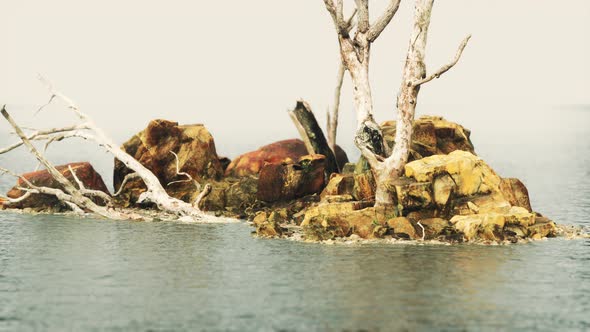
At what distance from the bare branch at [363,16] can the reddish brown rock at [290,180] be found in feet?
19.7

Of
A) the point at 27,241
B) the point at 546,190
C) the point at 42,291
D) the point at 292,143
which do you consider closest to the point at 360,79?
the point at 292,143

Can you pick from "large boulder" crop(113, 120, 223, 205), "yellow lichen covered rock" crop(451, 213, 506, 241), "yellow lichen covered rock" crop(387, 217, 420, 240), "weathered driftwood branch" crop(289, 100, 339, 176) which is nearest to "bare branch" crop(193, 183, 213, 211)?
"large boulder" crop(113, 120, 223, 205)

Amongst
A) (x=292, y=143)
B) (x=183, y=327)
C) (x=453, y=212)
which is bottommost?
(x=183, y=327)

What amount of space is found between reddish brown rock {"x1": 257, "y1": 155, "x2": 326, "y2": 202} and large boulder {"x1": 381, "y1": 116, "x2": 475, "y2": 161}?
344 cm

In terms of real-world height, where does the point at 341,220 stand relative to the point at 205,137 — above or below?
below

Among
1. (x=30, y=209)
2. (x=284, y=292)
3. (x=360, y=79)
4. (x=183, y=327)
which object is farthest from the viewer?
(x=30, y=209)

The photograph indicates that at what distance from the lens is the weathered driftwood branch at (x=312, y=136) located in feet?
142

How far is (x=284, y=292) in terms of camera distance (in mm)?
24297

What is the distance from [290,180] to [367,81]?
5333 mm

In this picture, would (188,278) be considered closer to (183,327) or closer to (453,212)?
(183,327)

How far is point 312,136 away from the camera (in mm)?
43562

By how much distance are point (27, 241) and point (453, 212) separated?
603 inches

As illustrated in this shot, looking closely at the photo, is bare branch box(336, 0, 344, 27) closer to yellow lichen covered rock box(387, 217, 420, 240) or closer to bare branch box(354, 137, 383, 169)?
bare branch box(354, 137, 383, 169)

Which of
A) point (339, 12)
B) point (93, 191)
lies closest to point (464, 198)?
point (339, 12)
